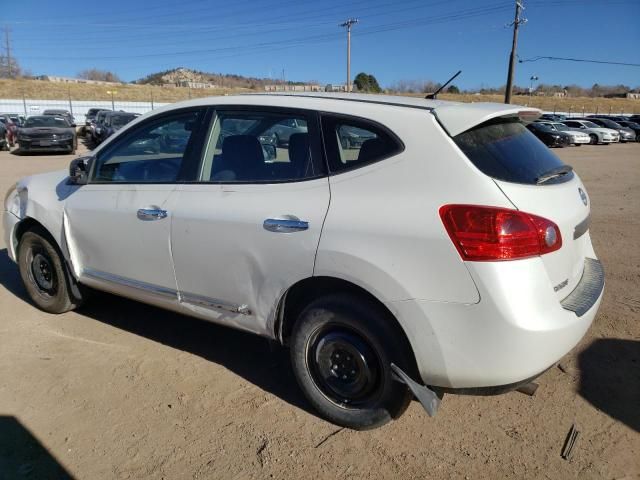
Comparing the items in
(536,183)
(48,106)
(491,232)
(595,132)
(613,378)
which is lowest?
(613,378)

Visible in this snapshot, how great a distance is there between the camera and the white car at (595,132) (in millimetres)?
32956

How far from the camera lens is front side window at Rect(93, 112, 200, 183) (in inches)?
132

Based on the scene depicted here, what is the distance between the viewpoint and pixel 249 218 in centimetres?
282

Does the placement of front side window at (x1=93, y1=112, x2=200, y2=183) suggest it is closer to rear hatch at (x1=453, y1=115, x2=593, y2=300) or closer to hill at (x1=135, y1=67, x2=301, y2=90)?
rear hatch at (x1=453, y1=115, x2=593, y2=300)

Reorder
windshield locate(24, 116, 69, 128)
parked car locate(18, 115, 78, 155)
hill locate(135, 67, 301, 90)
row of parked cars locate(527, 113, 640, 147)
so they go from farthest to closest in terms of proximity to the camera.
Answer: hill locate(135, 67, 301, 90) → row of parked cars locate(527, 113, 640, 147) → windshield locate(24, 116, 69, 128) → parked car locate(18, 115, 78, 155)

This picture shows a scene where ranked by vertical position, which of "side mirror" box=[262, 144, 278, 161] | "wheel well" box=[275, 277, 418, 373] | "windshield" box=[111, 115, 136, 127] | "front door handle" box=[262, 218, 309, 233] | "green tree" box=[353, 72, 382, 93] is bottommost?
"wheel well" box=[275, 277, 418, 373]

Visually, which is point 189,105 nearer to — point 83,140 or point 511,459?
point 511,459

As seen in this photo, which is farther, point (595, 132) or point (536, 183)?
point (595, 132)

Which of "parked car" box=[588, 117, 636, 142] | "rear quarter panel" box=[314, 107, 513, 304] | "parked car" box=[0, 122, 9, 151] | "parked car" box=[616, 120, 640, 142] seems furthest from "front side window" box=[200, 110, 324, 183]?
"parked car" box=[616, 120, 640, 142]

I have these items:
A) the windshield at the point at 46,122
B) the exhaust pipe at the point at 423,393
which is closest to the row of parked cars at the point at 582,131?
the windshield at the point at 46,122

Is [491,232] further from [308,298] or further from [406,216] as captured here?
[308,298]

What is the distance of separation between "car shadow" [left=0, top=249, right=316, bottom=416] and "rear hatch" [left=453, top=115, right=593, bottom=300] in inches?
64.8

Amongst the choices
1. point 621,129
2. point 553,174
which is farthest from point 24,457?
point 621,129

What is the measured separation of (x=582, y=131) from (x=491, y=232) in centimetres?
3608
